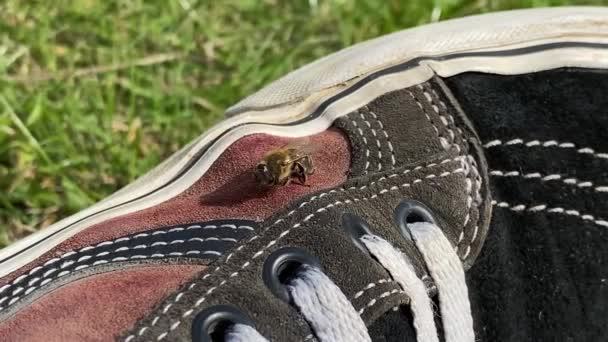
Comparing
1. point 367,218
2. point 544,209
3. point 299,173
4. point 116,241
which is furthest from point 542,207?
point 116,241

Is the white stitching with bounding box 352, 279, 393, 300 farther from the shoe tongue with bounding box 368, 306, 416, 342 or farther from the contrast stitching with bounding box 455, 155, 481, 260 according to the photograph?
the contrast stitching with bounding box 455, 155, 481, 260

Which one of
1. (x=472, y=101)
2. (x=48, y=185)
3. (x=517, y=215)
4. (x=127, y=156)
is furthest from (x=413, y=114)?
(x=48, y=185)

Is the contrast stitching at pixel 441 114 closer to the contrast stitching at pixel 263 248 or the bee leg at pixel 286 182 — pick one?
the contrast stitching at pixel 263 248

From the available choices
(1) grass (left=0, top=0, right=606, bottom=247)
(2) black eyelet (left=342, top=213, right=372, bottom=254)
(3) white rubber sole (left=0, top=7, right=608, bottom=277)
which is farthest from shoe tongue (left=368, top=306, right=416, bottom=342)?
(1) grass (left=0, top=0, right=606, bottom=247)

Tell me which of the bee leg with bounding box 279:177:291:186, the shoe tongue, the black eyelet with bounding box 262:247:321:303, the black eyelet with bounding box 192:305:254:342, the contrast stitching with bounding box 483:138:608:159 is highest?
the contrast stitching with bounding box 483:138:608:159

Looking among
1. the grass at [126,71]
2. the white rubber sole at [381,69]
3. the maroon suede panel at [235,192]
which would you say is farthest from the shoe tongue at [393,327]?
the grass at [126,71]

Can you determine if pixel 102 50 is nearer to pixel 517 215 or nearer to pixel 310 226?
pixel 310 226

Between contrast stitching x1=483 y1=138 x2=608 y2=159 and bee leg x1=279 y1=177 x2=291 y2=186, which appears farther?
contrast stitching x1=483 y1=138 x2=608 y2=159
